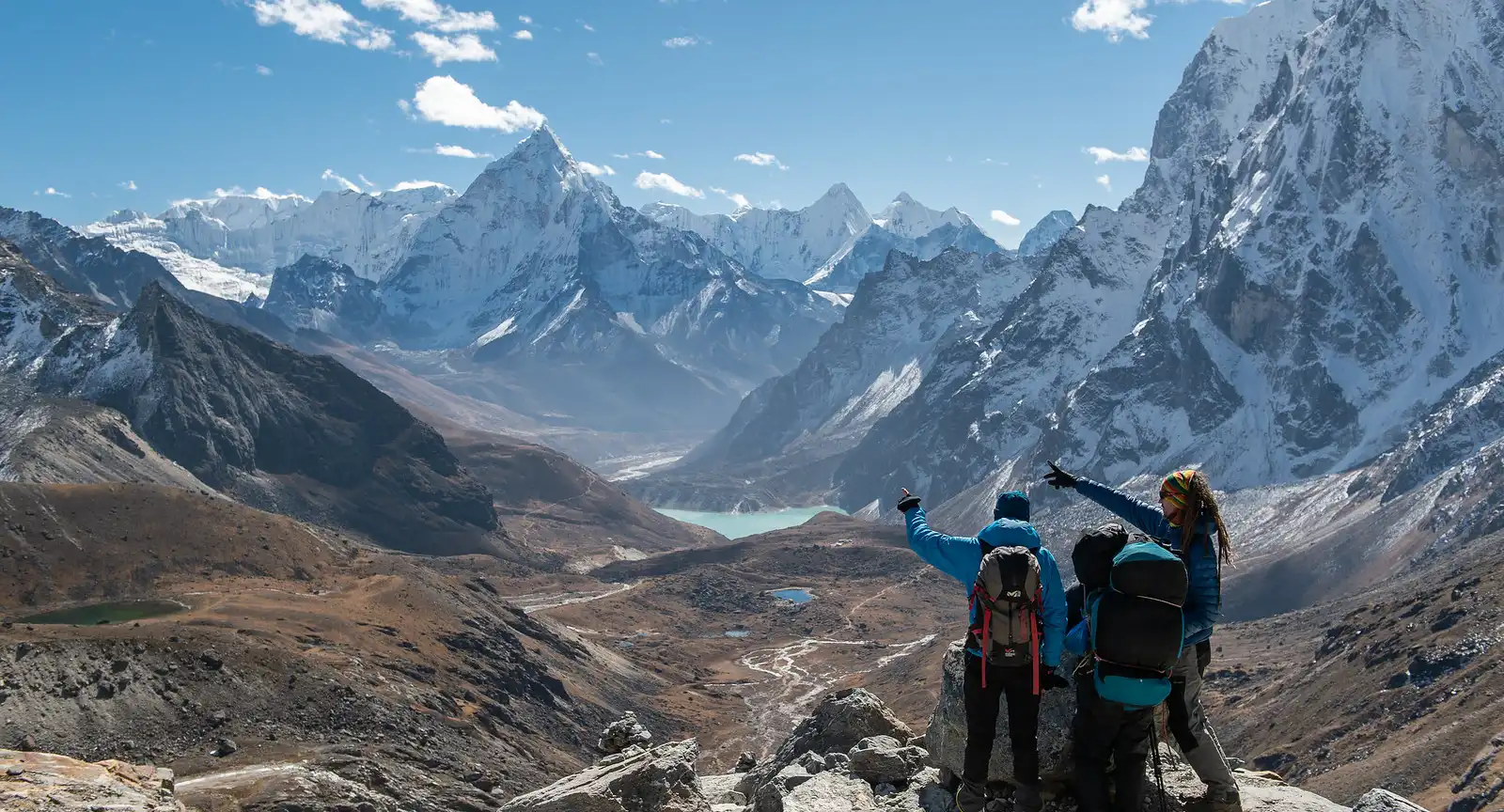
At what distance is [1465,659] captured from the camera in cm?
9494

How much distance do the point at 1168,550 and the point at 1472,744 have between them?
71.9 m

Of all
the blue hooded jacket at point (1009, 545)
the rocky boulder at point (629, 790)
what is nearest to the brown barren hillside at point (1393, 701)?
the rocky boulder at point (629, 790)

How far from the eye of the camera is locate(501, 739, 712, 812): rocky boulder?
21.0 metres

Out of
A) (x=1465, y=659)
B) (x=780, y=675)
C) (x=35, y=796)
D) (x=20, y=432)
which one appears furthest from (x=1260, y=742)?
(x=20, y=432)

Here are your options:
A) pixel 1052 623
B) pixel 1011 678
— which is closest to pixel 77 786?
pixel 1011 678

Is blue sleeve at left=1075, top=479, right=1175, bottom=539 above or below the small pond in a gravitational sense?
above

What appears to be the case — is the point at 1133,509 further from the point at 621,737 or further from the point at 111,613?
the point at 111,613

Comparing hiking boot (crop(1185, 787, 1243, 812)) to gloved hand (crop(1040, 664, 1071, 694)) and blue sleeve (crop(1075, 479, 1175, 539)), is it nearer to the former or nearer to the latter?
gloved hand (crop(1040, 664, 1071, 694))

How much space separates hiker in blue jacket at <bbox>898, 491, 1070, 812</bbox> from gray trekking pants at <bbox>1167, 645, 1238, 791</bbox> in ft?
5.11

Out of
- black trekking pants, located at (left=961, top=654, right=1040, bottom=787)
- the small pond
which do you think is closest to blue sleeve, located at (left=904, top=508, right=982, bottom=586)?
black trekking pants, located at (left=961, top=654, right=1040, bottom=787)

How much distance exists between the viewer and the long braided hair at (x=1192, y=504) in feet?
53.6

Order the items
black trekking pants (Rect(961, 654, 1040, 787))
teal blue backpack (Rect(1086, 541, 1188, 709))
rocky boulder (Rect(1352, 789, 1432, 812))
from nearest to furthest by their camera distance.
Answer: teal blue backpack (Rect(1086, 541, 1188, 709)) < black trekking pants (Rect(961, 654, 1040, 787)) < rocky boulder (Rect(1352, 789, 1432, 812))

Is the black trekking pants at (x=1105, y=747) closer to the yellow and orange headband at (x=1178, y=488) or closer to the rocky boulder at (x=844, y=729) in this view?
the yellow and orange headband at (x=1178, y=488)

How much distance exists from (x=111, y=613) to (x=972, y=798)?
95.7 meters
